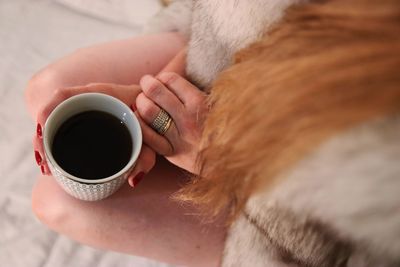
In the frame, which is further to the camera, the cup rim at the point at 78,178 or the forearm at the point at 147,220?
the forearm at the point at 147,220

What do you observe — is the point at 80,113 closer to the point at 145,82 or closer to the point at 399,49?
the point at 145,82

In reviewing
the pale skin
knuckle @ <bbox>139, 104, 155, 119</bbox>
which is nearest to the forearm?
the pale skin

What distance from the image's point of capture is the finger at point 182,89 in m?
0.61

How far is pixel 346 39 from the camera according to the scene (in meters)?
0.37

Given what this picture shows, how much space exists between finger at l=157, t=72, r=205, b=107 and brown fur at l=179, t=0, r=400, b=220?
15cm

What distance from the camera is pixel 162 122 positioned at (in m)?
0.60

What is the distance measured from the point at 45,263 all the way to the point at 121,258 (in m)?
0.11

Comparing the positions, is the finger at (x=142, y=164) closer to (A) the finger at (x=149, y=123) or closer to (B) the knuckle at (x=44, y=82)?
(A) the finger at (x=149, y=123)

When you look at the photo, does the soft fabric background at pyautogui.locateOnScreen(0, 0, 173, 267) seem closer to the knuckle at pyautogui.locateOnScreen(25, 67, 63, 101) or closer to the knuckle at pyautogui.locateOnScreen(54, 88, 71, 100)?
the knuckle at pyautogui.locateOnScreen(25, 67, 63, 101)

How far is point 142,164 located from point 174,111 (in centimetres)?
7

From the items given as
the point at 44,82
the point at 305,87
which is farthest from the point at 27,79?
the point at 305,87

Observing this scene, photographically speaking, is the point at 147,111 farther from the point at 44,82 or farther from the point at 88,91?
the point at 44,82

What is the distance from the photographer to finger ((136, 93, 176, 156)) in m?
0.59

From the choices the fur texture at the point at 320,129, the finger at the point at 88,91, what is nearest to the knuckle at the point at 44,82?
the finger at the point at 88,91
